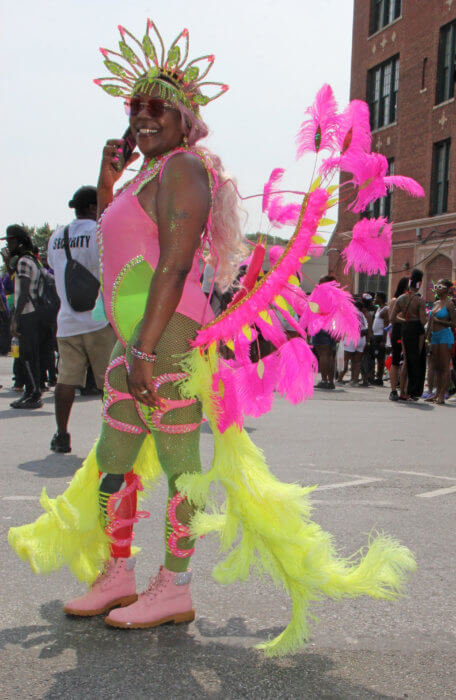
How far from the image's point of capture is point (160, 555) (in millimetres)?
3422

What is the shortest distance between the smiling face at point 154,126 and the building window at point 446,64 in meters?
21.7

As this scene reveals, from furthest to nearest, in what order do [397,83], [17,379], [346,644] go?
[397,83], [17,379], [346,644]

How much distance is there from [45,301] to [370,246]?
641 cm

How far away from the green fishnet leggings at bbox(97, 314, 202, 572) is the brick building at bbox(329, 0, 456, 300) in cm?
1949

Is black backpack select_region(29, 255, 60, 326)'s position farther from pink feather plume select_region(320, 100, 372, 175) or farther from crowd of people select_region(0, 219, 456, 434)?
pink feather plume select_region(320, 100, 372, 175)

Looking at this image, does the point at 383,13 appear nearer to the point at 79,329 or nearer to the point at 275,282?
the point at 79,329

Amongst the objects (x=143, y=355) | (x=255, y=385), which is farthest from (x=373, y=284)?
(x=143, y=355)

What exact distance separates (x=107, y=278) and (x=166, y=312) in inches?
14.0

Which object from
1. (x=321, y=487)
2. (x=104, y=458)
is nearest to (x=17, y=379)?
(x=321, y=487)

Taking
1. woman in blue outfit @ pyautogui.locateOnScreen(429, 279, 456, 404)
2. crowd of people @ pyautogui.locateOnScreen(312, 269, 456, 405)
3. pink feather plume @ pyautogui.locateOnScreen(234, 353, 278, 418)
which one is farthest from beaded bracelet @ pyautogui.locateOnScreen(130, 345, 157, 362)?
woman in blue outfit @ pyautogui.locateOnScreen(429, 279, 456, 404)

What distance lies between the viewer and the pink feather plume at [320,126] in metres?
2.57

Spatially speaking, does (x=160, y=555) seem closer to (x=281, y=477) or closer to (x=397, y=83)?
(x=281, y=477)

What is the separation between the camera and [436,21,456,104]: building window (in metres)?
22.0

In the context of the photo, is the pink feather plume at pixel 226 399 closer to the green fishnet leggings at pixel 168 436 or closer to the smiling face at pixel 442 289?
the green fishnet leggings at pixel 168 436
